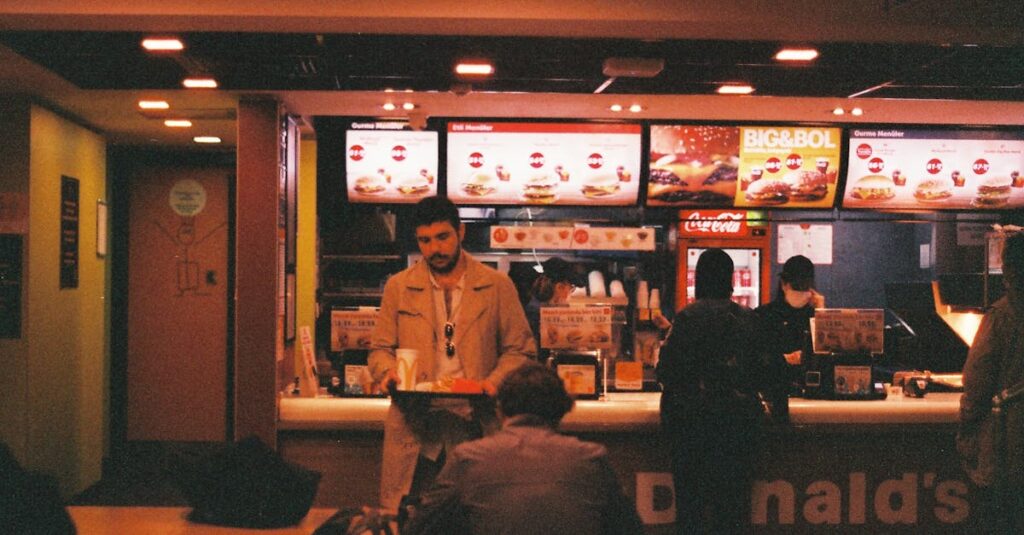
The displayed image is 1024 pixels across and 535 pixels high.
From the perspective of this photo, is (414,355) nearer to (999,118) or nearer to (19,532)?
(19,532)

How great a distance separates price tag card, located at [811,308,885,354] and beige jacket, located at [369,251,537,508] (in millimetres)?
2296

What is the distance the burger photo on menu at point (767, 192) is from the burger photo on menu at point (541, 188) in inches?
56.0

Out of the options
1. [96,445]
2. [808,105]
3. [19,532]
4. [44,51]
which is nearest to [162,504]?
[96,445]

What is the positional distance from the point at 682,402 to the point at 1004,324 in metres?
1.56

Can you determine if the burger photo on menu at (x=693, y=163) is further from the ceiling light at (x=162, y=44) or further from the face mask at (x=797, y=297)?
the ceiling light at (x=162, y=44)

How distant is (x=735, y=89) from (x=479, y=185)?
1.97 metres

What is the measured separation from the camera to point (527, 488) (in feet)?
7.68

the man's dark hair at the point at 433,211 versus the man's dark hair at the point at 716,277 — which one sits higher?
the man's dark hair at the point at 433,211

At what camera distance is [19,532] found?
239 cm

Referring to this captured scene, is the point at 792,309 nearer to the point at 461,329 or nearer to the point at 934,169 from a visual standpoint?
the point at 934,169

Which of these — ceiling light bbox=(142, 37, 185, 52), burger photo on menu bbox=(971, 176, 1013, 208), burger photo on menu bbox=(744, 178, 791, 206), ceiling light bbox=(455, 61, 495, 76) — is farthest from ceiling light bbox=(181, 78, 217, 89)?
burger photo on menu bbox=(971, 176, 1013, 208)

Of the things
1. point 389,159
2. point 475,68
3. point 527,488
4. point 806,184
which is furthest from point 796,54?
point 527,488

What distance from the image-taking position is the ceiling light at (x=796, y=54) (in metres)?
4.62

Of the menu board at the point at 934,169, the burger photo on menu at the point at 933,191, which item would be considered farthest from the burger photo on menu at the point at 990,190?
the burger photo on menu at the point at 933,191
